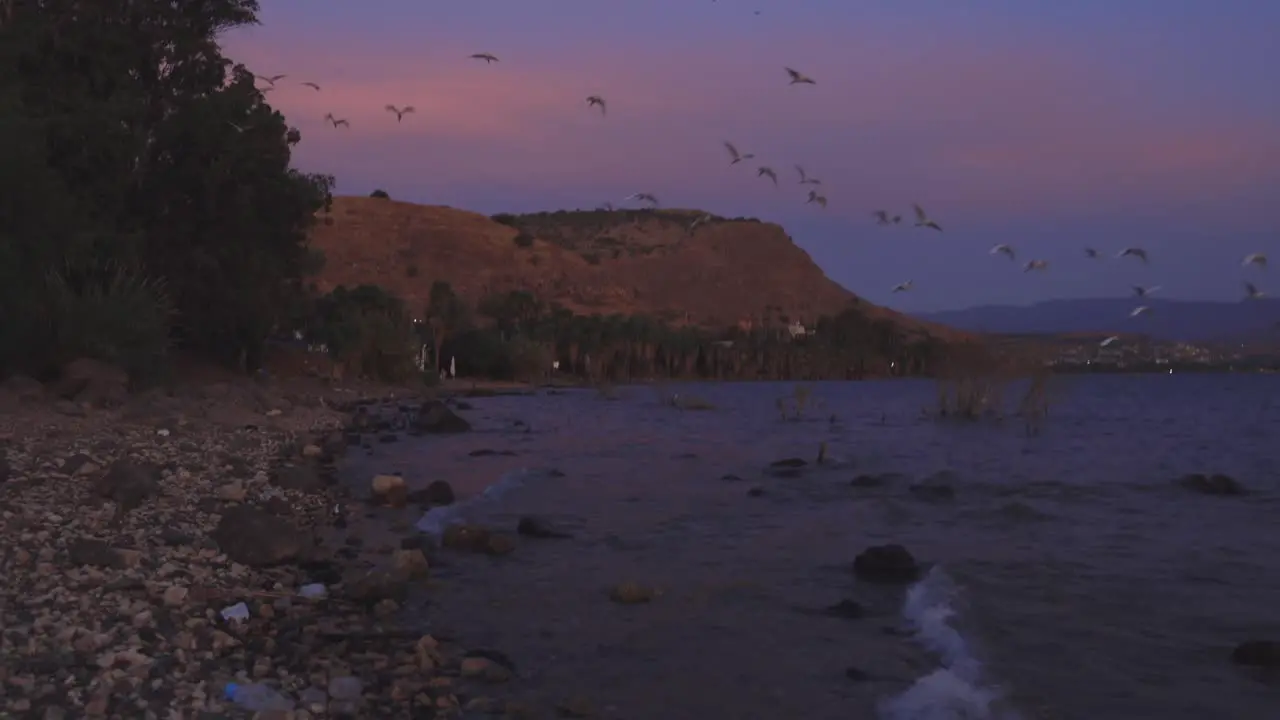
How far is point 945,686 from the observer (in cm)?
945

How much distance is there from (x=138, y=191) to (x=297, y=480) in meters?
24.5

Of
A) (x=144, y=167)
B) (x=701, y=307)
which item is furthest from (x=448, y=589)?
(x=701, y=307)

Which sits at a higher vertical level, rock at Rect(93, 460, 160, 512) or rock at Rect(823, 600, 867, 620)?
rock at Rect(93, 460, 160, 512)

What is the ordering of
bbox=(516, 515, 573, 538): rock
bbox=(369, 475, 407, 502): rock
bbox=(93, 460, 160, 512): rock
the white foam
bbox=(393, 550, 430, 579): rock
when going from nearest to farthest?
bbox=(393, 550, 430, 579): rock, bbox=(93, 460, 160, 512): rock, bbox=(516, 515, 573, 538): rock, the white foam, bbox=(369, 475, 407, 502): rock

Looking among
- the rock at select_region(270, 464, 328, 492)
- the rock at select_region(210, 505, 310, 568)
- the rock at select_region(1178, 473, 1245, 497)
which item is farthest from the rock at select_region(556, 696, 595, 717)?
the rock at select_region(1178, 473, 1245, 497)

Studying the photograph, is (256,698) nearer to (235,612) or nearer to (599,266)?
(235,612)

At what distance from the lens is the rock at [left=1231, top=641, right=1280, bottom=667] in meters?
10.2

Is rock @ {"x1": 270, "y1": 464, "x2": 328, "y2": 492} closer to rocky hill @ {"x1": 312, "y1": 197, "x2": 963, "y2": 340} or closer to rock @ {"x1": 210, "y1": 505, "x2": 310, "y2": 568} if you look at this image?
rock @ {"x1": 210, "y1": 505, "x2": 310, "y2": 568}

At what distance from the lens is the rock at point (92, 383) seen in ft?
91.6

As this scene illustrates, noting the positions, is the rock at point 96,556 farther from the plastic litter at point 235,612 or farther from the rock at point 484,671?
the rock at point 484,671

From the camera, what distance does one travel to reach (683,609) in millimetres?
12094

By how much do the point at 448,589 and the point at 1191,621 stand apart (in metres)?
7.70

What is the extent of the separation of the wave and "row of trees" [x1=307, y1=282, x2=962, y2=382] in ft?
98.3

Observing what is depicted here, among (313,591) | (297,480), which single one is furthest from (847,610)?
(297,480)
